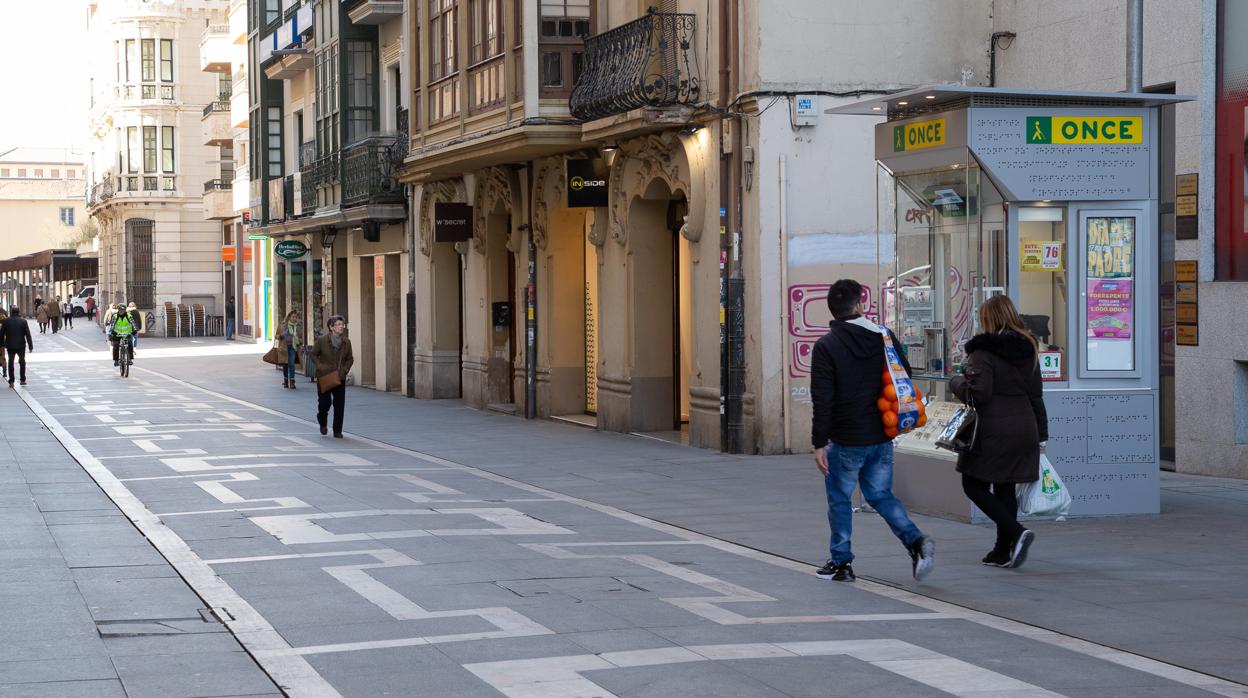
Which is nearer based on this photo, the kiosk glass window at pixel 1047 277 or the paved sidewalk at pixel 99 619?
the paved sidewalk at pixel 99 619

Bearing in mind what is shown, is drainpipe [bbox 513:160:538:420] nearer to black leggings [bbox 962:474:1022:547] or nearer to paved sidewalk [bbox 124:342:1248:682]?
paved sidewalk [bbox 124:342:1248:682]

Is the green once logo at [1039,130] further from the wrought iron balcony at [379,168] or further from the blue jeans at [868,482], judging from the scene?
the wrought iron balcony at [379,168]

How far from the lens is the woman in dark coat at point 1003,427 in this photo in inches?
419

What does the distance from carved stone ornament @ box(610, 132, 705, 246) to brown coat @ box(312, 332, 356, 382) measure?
401cm

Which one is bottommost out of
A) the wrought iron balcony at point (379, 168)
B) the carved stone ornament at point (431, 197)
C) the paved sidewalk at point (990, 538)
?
the paved sidewalk at point (990, 538)

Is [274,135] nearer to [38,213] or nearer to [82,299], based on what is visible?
[82,299]

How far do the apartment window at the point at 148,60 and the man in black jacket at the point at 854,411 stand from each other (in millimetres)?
70793

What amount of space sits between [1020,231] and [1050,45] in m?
6.61

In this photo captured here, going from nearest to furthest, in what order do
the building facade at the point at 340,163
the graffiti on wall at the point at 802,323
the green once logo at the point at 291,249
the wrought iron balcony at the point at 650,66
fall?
the graffiti on wall at the point at 802,323 < the wrought iron balcony at the point at 650,66 < the building facade at the point at 340,163 < the green once logo at the point at 291,249

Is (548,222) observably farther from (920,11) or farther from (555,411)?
(920,11)

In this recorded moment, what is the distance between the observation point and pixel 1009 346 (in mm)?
10773

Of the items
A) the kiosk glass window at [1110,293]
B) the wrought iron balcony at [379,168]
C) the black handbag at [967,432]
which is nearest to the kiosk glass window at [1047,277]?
the kiosk glass window at [1110,293]

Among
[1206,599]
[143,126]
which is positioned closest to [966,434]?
[1206,599]

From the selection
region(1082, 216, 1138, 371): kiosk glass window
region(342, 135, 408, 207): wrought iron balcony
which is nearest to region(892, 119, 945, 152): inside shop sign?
region(1082, 216, 1138, 371): kiosk glass window
